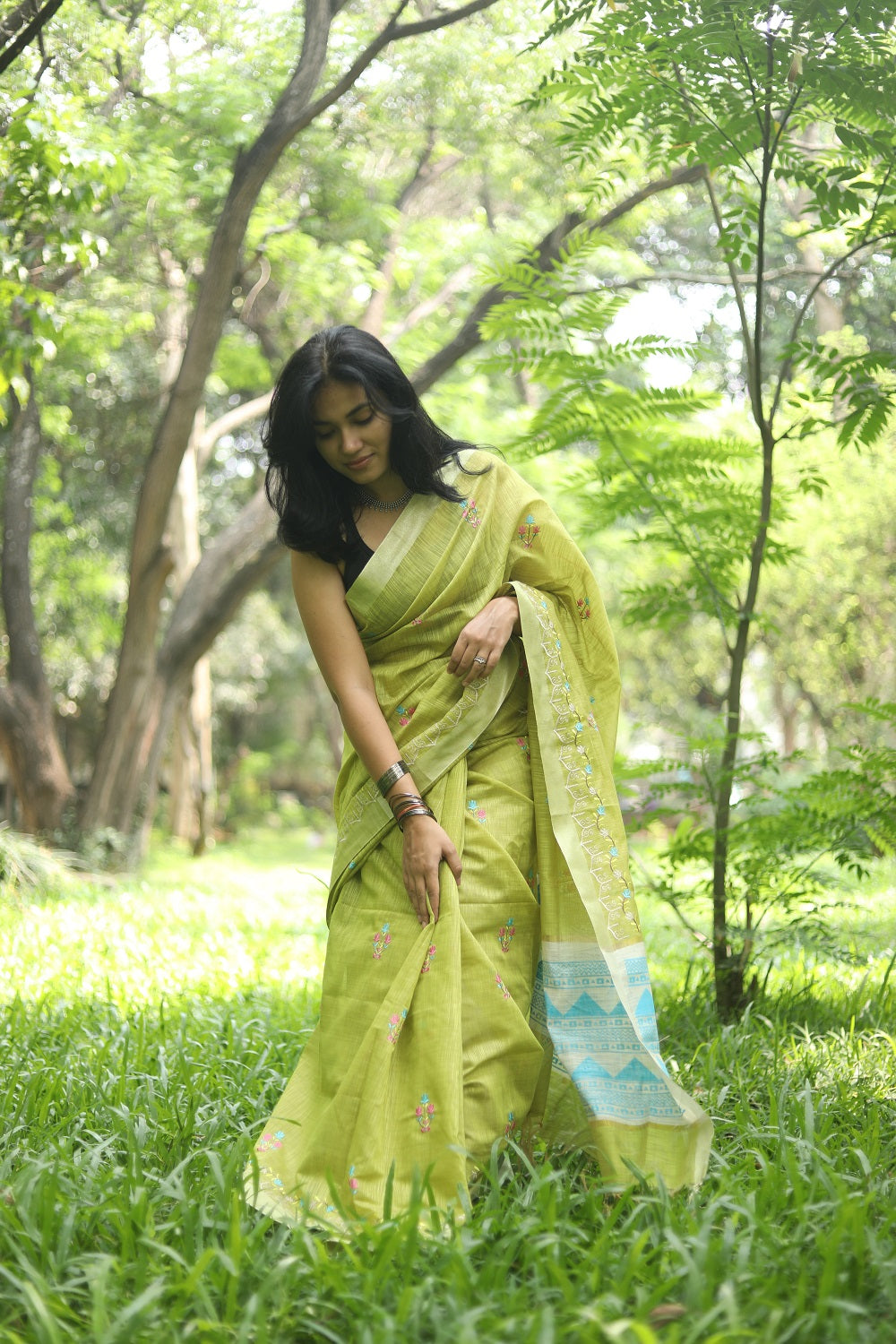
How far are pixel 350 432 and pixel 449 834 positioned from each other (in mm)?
994

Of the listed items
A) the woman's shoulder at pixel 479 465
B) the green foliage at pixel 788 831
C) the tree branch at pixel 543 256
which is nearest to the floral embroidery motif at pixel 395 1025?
the woman's shoulder at pixel 479 465

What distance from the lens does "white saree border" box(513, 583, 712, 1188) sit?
2477 mm

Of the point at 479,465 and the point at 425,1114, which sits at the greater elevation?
the point at 479,465

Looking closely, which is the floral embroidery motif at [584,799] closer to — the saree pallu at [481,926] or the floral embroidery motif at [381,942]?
the saree pallu at [481,926]

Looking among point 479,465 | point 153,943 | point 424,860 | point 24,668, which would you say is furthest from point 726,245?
point 24,668

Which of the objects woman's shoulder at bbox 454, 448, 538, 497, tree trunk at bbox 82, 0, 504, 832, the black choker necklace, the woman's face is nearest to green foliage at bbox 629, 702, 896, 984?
woman's shoulder at bbox 454, 448, 538, 497

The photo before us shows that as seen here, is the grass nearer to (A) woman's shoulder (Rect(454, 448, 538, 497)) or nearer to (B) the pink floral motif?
(B) the pink floral motif

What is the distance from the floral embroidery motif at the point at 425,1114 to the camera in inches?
92.9

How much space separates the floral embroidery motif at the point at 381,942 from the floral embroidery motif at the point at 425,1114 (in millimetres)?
338

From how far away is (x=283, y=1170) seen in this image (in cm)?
248

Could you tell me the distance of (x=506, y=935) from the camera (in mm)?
2662

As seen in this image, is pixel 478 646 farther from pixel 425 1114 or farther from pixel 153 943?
pixel 153 943

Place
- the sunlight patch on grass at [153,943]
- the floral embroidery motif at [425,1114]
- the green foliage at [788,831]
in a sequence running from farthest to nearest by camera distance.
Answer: the sunlight patch on grass at [153,943] → the green foliage at [788,831] → the floral embroidery motif at [425,1114]

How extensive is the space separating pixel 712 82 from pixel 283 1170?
11.2 ft
